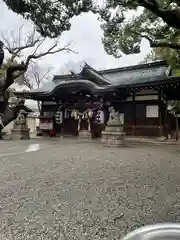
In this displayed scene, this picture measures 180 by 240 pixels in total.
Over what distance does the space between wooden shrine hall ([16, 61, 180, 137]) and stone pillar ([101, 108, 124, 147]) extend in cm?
273

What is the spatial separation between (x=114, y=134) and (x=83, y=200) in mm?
7431

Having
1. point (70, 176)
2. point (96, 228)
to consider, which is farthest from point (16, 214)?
point (70, 176)

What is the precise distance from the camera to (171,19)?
371 cm

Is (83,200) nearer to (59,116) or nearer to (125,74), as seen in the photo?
(59,116)

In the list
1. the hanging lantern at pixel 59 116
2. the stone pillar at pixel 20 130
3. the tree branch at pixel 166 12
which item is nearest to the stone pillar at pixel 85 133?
the hanging lantern at pixel 59 116

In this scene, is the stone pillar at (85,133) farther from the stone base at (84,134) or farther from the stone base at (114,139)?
the stone base at (114,139)

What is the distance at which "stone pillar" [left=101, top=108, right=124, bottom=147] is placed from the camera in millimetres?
11011

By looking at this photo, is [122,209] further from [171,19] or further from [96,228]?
[171,19]

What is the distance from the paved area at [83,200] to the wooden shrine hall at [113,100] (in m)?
7.81

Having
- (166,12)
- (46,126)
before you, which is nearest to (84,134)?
(46,126)

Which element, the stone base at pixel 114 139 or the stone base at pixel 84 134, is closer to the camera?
the stone base at pixel 114 139

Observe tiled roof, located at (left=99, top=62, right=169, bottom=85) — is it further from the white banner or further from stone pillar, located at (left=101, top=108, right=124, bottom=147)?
the white banner

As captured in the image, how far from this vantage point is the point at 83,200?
376 centimetres

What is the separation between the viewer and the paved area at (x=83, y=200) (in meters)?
2.85
